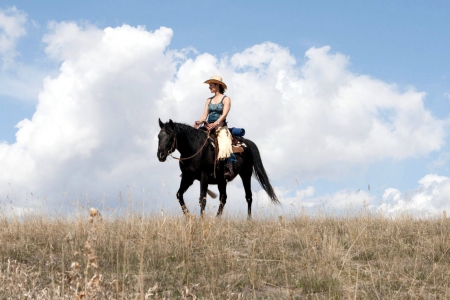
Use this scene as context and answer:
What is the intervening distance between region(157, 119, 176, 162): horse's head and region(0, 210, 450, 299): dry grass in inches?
57.9

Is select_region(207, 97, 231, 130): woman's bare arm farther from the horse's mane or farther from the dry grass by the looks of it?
the dry grass

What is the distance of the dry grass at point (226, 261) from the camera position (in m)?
5.03

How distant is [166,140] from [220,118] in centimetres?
160

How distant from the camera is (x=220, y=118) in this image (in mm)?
10242

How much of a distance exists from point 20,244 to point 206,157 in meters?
4.42

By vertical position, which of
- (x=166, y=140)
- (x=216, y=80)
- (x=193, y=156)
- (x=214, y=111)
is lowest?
(x=193, y=156)

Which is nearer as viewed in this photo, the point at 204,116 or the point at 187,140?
the point at 187,140

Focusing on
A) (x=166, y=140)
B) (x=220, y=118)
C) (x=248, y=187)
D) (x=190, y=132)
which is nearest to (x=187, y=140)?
(x=190, y=132)

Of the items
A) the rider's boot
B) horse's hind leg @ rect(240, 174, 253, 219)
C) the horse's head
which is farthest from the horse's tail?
the horse's head

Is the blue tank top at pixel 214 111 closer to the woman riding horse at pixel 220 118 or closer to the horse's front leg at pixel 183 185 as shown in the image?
the woman riding horse at pixel 220 118

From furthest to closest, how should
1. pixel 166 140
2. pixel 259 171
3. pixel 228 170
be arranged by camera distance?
pixel 259 171
pixel 228 170
pixel 166 140

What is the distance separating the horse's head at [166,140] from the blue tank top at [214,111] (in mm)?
1336

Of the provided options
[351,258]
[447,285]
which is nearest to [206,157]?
[351,258]

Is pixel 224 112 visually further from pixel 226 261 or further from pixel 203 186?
pixel 226 261
